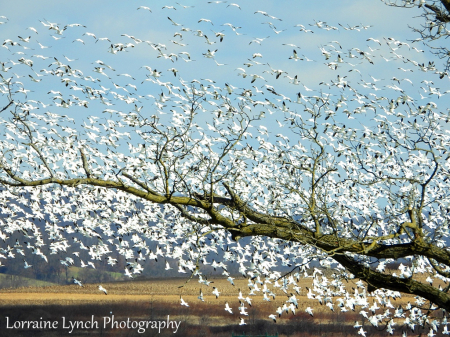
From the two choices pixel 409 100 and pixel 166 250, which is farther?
pixel 166 250

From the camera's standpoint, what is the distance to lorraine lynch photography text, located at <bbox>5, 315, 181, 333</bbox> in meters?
30.9

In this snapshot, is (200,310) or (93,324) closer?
(93,324)

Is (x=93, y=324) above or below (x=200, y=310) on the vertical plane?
below

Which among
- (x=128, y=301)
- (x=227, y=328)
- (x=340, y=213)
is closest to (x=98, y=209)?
(x=340, y=213)

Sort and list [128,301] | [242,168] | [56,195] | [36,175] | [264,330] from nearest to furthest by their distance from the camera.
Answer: [242,168] < [36,175] < [56,195] < [264,330] < [128,301]

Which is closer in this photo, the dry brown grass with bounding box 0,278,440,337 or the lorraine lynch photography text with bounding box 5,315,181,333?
the lorraine lynch photography text with bounding box 5,315,181,333

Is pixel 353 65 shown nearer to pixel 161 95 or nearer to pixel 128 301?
pixel 161 95

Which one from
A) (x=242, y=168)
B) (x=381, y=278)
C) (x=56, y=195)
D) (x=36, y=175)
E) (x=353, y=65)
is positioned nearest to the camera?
(x=381, y=278)

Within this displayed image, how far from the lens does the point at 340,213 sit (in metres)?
15.5

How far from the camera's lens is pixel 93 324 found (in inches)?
1271

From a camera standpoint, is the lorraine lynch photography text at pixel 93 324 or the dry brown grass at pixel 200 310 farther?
the dry brown grass at pixel 200 310

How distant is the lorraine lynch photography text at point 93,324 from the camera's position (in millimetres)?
30906

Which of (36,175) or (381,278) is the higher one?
(36,175)

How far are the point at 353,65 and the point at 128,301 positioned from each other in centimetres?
3113
